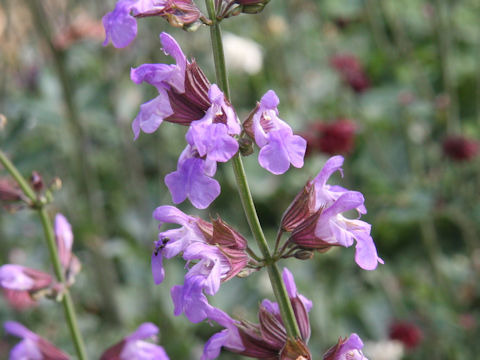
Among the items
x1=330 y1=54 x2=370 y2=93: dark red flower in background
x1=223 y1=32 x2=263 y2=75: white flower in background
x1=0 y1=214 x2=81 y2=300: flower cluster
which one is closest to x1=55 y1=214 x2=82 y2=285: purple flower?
x1=0 y1=214 x2=81 y2=300: flower cluster

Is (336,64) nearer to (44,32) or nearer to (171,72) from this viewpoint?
(44,32)

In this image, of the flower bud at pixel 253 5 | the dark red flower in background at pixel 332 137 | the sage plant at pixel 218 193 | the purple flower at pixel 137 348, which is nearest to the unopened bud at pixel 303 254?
the sage plant at pixel 218 193

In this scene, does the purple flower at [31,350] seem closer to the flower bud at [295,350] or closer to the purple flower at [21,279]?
the purple flower at [21,279]

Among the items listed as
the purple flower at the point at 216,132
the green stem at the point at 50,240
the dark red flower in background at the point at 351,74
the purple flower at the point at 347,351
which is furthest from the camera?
the dark red flower in background at the point at 351,74

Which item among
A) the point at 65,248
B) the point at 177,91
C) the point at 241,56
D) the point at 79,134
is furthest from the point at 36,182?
the point at 241,56

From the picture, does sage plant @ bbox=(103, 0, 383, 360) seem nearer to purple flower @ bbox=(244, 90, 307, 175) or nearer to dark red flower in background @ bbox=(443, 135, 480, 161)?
purple flower @ bbox=(244, 90, 307, 175)

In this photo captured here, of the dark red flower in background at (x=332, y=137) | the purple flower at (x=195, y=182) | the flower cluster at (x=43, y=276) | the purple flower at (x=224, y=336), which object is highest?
the purple flower at (x=195, y=182)

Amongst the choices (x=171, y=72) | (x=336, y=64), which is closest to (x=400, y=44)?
(x=336, y=64)
